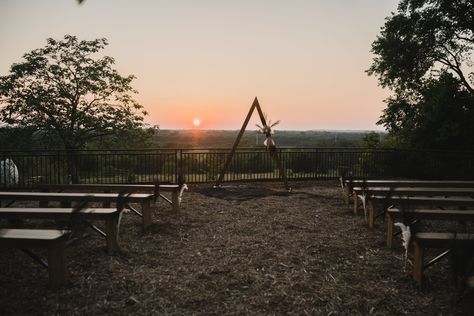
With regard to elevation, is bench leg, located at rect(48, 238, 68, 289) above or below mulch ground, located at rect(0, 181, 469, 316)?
above

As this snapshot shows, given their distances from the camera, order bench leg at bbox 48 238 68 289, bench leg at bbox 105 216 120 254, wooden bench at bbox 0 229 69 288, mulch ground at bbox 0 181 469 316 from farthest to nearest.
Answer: bench leg at bbox 105 216 120 254
bench leg at bbox 48 238 68 289
wooden bench at bbox 0 229 69 288
mulch ground at bbox 0 181 469 316

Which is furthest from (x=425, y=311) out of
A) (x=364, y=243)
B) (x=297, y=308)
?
(x=364, y=243)

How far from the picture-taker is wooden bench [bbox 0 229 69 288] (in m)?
4.11

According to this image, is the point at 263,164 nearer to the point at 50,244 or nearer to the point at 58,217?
the point at 58,217

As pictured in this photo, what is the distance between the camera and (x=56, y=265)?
425 centimetres

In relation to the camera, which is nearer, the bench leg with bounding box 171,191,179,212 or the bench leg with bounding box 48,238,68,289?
the bench leg with bounding box 48,238,68,289

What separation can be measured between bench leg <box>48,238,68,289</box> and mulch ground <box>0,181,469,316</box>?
11cm

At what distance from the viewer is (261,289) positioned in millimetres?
4332

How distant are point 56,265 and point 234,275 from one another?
6.92 ft

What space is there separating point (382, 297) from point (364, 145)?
1881cm

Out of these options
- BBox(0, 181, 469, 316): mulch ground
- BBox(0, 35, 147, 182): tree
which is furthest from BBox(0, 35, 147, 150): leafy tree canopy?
BBox(0, 181, 469, 316): mulch ground

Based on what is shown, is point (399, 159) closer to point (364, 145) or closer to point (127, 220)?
point (364, 145)

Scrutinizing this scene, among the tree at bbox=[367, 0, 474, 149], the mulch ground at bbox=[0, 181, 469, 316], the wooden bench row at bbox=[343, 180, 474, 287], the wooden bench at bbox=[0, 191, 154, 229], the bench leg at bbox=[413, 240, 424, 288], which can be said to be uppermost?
the tree at bbox=[367, 0, 474, 149]

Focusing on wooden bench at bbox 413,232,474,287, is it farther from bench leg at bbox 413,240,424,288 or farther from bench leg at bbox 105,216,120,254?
bench leg at bbox 105,216,120,254
